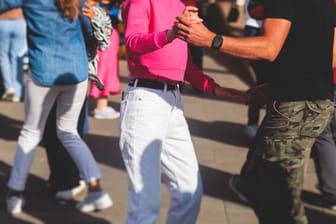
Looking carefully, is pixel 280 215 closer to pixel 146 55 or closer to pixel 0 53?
pixel 146 55

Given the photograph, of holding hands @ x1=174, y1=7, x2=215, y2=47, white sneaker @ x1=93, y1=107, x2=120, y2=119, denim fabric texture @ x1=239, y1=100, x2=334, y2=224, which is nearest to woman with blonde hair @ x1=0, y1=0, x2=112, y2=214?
denim fabric texture @ x1=239, y1=100, x2=334, y2=224

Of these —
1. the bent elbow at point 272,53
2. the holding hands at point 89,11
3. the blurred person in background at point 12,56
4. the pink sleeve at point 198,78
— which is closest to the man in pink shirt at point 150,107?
the pink sleeve at point 198,78

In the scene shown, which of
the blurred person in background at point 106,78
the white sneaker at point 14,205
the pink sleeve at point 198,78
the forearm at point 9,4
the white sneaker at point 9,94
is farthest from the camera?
the white sneaker at point 9,94

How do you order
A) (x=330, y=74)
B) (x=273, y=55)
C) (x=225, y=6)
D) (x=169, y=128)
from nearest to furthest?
(x=273, y=55) < (x=330, y=74) < (x=169, y=128) < (x=225, y=6)

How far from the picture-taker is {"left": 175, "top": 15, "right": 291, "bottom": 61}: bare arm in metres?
3.48

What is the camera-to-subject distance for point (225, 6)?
1535 centimetres

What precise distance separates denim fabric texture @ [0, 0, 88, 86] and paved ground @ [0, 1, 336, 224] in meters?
0.96

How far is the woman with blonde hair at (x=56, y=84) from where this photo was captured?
4.88 metres

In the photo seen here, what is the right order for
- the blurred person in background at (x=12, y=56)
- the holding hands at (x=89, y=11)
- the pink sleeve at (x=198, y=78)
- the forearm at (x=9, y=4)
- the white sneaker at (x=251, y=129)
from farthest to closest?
the blurred person in background at (x=12, y=56), the white sneaker at (x=251, y=129), the holding hands at (x=89, y=11), the forearm at (x=9, y=4), the pink sleeve at (x=198, y=78)

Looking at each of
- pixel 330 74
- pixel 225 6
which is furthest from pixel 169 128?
pixel 225 6

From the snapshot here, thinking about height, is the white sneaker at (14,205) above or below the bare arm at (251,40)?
below

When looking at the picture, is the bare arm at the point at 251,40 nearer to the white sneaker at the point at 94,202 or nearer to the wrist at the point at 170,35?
the wrist at the point at 170,35

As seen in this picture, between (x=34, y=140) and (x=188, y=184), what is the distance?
1.42m

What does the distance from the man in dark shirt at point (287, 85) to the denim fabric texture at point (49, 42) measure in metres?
1.50
